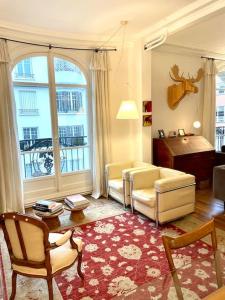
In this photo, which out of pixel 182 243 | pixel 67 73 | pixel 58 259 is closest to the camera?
pixel 182 243

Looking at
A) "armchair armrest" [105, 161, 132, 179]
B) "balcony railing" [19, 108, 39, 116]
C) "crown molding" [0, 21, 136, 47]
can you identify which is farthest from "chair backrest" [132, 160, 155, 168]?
"crown molding" [0, 21, 136, 47]

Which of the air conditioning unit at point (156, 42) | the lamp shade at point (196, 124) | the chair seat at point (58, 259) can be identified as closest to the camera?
the chair seat at point (58, 259)

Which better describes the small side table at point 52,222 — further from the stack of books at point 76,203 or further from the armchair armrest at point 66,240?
the armchair armrest at point 66,240

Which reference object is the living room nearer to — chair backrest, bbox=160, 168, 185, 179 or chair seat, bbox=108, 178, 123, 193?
chair backrest, bbox=160, 168, 185, 179

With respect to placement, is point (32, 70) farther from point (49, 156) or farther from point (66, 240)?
point (66, 240)

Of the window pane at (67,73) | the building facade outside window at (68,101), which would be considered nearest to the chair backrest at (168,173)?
the building facade outside window at (68,101)

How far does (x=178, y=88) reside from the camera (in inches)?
195

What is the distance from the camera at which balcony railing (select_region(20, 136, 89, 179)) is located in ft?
13.5

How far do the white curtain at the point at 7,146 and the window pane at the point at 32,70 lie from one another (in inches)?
12.3

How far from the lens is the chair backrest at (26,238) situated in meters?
1.68

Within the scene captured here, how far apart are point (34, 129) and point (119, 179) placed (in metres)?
1.78

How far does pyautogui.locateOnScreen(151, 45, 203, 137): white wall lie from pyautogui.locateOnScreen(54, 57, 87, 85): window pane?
156 cm

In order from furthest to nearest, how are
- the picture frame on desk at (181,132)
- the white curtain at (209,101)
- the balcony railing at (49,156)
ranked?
1. the white curtain at (209,101)
2. the picture frame on desk at (181,132)
3. the balcony railing at (49,156)

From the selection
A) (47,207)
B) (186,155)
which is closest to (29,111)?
(47,207)
